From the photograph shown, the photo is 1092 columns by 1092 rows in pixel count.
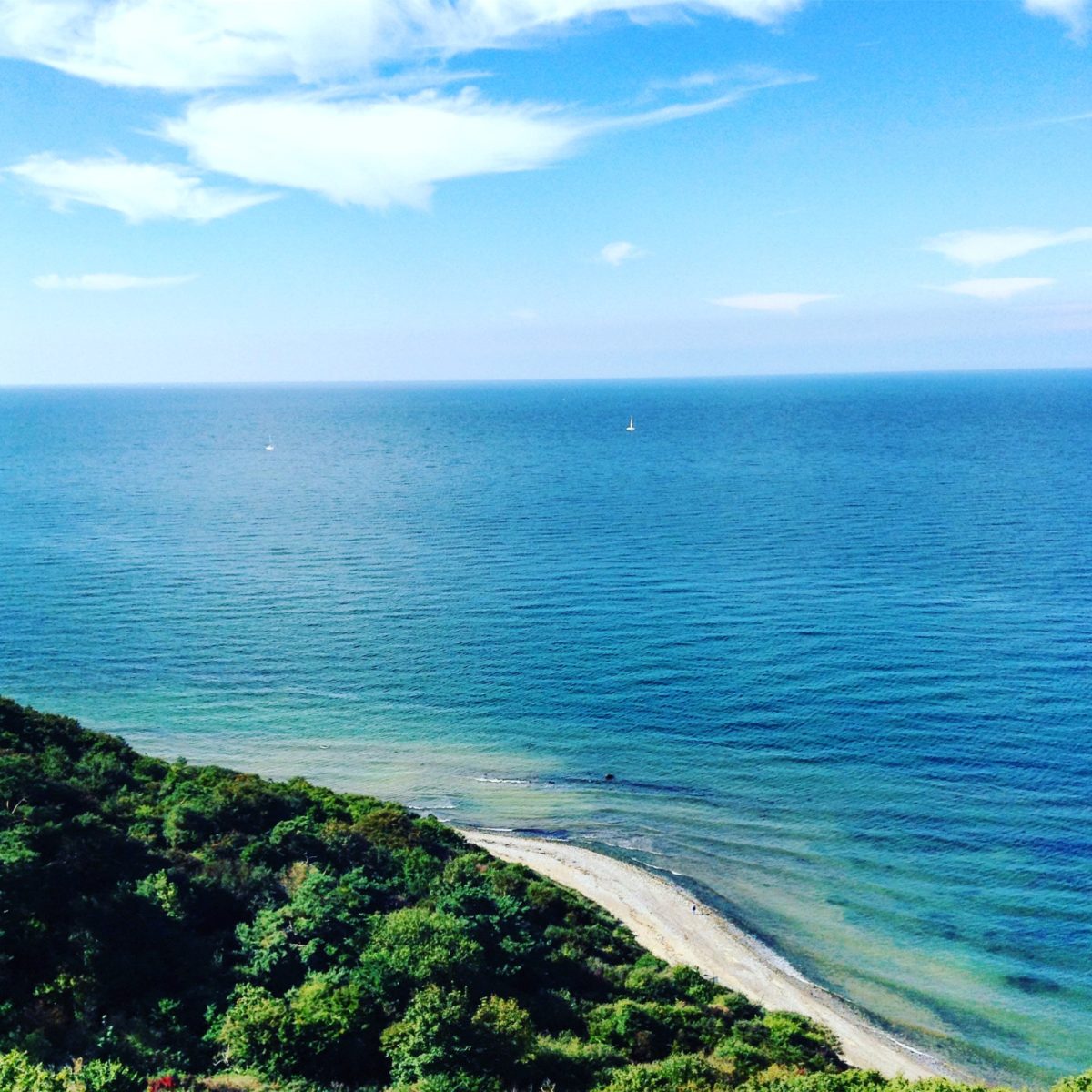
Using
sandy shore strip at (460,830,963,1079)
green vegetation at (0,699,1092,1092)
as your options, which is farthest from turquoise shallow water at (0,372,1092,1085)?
green vegetation at (0,699,1092,1092)

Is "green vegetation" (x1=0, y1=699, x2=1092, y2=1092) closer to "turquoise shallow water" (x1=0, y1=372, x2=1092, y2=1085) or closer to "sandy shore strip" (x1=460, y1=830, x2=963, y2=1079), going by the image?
"sandy shore strip" (x1=460, y1=830, x2=963, y2=1079)

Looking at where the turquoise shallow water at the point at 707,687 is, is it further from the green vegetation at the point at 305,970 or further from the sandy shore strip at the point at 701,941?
the green vegetation at the point at 305,970

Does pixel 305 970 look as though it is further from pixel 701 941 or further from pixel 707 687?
pixel 707 687

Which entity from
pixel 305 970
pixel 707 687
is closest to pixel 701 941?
pixel 305 970

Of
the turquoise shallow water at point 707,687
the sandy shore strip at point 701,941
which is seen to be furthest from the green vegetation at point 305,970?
the turquoise shallow water at point 707,687

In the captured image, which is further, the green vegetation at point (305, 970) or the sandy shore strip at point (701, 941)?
the sandy shore strip at point (701, 941)

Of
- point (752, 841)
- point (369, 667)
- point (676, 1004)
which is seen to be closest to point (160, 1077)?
point (676, 1004)
